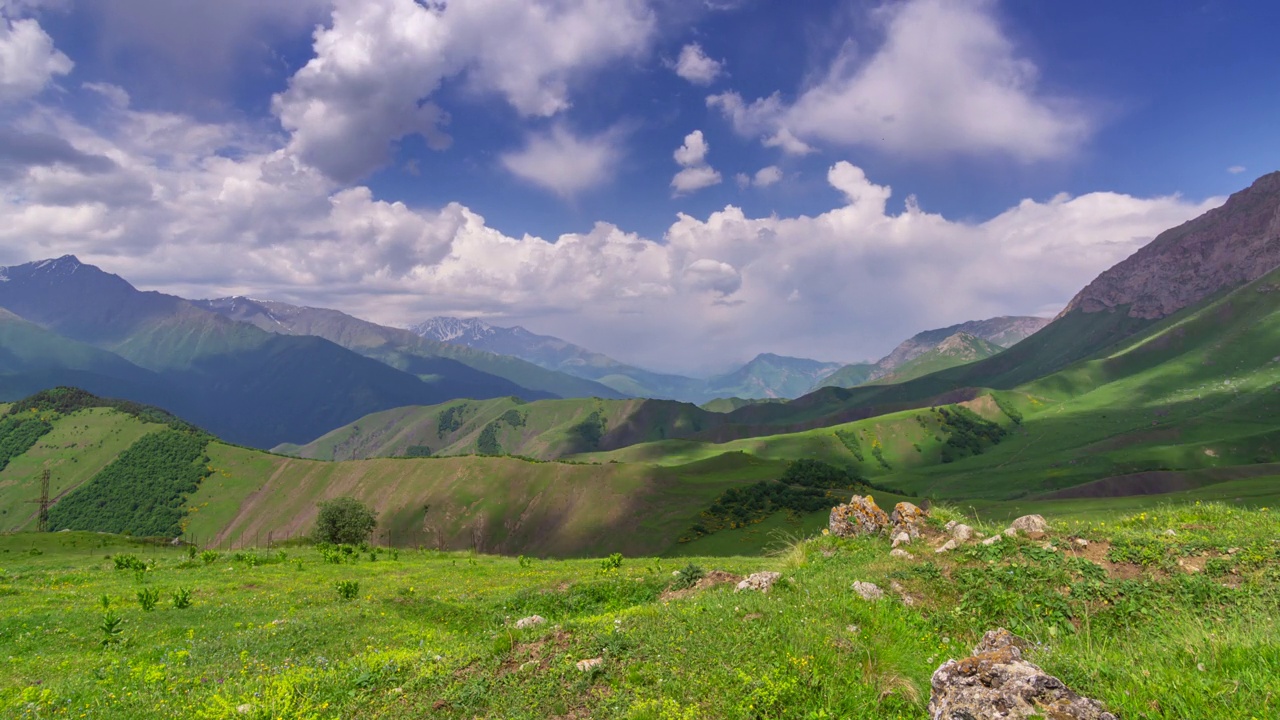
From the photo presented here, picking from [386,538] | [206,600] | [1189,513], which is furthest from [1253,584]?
[386,538]

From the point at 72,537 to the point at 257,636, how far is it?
85056 millimetres

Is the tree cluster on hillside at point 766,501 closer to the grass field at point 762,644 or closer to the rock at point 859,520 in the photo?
the rock at point 859,520

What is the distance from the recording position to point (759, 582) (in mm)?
14906

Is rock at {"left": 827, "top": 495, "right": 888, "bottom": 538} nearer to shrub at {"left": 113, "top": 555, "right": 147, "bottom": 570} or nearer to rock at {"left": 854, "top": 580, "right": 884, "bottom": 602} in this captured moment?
rock at {"left": 854, "top": 580, "right": 884, "bottom": 602}

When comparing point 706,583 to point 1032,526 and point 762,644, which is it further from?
point 1032,526

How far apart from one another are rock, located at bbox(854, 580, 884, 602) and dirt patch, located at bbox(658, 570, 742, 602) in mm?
4564

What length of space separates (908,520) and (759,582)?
8.58 metres

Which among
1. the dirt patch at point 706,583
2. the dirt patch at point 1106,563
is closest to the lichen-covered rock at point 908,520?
the dirt patch at point 1106,563

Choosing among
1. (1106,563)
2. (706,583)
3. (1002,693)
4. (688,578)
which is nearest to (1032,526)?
(1106,563)

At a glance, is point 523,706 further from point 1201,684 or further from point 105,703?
point 1201,684

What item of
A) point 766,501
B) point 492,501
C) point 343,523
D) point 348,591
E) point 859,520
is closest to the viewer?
point 859,520

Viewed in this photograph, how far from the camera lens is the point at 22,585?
25562 millimetres

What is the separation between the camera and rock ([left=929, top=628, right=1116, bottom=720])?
6051 millimetres

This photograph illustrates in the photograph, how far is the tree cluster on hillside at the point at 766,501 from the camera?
112 m
